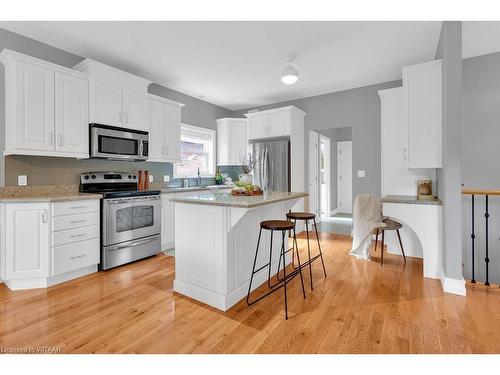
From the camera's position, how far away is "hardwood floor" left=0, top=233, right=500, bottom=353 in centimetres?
172

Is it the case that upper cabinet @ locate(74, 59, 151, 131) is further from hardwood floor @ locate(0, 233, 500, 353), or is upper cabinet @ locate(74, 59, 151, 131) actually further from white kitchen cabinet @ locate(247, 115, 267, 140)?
white kitchen cabinet @ locate(247, 115, 267, 140)

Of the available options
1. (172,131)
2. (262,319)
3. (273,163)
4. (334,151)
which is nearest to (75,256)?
(262,319)

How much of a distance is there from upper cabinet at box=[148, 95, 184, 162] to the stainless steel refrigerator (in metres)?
1.62

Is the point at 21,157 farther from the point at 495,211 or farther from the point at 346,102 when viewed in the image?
the point at 495,211

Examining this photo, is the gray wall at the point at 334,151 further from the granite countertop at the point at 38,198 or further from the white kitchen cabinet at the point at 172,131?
the granite countertop at the point at 38,198

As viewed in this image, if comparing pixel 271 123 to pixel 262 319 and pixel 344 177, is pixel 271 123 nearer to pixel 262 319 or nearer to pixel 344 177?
pixel 344 177

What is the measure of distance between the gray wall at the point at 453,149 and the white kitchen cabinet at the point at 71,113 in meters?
3.94

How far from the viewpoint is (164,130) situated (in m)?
4.23

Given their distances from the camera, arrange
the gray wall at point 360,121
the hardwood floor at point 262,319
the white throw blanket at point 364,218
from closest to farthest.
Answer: the hardwood floor at point 262,319 → the white throw blanket at point 364,218 → the gray wall at point 360,121

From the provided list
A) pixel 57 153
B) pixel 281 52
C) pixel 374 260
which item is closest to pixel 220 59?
pixel 281 52

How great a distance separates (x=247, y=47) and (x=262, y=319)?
3015 mm

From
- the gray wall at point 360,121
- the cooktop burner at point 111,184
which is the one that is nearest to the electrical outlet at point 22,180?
the cooktop burner at point 111,184

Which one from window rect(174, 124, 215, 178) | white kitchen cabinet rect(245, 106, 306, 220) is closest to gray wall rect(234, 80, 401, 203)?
white kitchen cabinet rect(245, 106, 306, 220)

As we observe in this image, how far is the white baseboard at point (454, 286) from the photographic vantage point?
245cm
